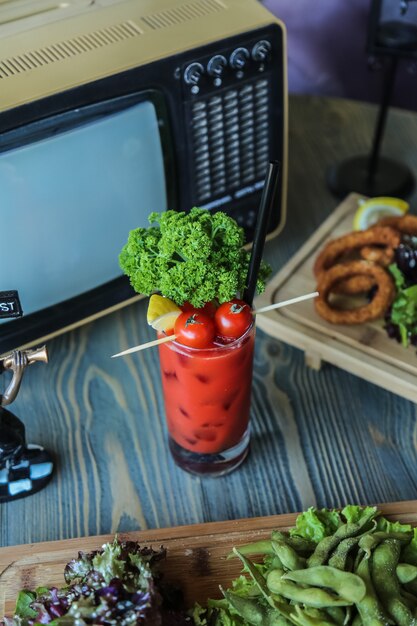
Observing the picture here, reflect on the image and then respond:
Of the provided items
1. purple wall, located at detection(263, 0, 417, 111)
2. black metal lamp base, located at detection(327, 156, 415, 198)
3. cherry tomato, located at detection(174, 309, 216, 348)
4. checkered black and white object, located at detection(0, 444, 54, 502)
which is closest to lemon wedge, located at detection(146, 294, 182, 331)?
cherry tomato, located at detection(174, 309, 216, 348)

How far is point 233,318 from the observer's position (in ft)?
3.38

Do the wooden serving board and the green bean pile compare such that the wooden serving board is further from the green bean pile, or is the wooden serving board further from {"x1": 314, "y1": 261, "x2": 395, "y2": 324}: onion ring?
the green bean pile

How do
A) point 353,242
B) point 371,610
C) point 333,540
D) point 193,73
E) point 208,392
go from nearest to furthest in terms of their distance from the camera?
point 371,610, point 333,540, point 208,392, point 193,73, point 353,242

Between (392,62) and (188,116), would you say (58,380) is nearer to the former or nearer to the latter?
(188,116)

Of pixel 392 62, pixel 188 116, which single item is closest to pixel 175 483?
pixel 188 116

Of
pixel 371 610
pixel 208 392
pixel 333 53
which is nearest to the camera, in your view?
pixel 371 610

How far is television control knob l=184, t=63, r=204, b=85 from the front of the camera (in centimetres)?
122

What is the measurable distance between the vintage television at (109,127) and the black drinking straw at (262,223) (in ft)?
1.01

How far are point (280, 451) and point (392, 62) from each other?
2.84ft

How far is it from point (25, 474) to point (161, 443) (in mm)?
225

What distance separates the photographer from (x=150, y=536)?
110 cm

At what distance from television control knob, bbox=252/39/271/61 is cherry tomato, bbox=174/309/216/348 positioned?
1.61 feet

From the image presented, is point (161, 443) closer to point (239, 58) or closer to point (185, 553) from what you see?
point (185, 553)

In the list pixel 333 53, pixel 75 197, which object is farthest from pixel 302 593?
pixel 333 53
